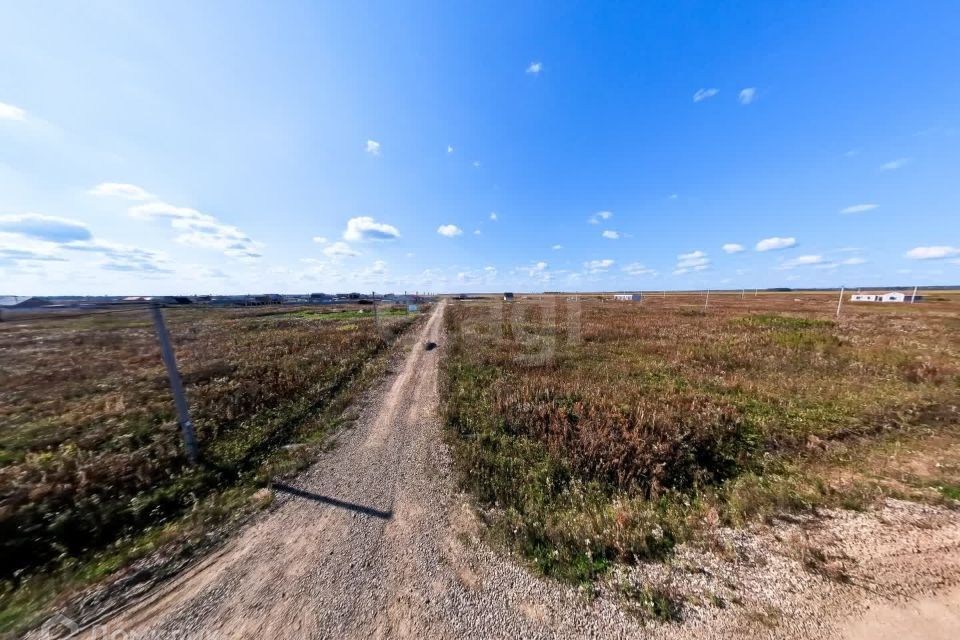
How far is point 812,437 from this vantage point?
7090 millimetres

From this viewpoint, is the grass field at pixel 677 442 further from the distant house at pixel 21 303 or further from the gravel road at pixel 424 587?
the distant house at pixel 21 303

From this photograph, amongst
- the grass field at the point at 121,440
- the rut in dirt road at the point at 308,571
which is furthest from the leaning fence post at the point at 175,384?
the rut in dirt road at the point at 308,571

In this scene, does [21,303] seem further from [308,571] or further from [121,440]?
[308,571]

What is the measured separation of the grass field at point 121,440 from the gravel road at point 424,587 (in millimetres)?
1278

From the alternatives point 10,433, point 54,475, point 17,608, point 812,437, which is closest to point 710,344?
point 812,437

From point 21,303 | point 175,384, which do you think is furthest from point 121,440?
point 21,303

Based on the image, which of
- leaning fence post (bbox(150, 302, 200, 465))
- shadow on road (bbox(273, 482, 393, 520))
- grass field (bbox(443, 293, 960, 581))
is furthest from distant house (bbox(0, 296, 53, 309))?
grass field (bbox(443, 293, 960, 581))

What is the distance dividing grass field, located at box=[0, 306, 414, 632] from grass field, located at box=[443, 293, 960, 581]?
4.65 m

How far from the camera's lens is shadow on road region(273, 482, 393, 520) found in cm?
497

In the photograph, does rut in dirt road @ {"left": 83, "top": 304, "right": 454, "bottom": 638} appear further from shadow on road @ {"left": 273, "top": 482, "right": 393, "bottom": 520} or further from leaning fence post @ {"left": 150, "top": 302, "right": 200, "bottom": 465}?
leaning fence post @ {"left": 150, "top": 302, "right": 200, "bottom": 465}

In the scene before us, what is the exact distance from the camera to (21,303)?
505cm

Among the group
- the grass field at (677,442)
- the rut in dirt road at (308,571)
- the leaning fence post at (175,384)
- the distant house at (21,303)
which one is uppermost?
the distant house at (21,303)

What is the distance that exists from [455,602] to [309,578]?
80.7 inches

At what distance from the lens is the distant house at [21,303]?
4.80 m
